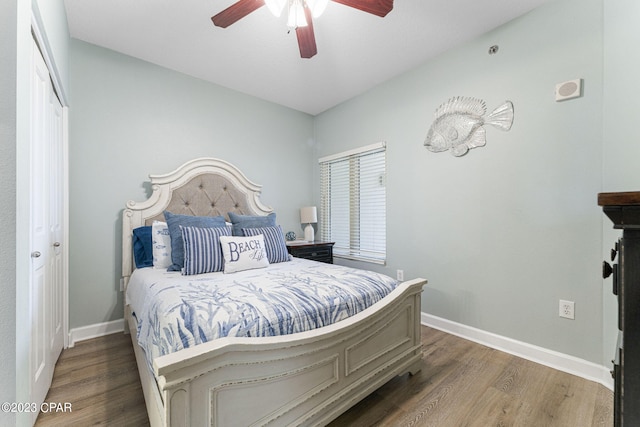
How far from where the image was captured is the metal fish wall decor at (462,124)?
2184mm

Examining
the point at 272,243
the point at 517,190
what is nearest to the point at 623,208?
the point at 517,190

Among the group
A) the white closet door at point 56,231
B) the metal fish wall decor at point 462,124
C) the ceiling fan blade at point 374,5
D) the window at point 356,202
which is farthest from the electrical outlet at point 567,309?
the white closet door at point 56,231

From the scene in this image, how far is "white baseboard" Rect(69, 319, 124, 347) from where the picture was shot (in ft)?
7.49

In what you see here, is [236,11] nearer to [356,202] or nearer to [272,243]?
[272,243]

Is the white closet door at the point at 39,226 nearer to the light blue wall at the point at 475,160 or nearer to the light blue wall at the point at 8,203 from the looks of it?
the light blue wall at the point at 8,203

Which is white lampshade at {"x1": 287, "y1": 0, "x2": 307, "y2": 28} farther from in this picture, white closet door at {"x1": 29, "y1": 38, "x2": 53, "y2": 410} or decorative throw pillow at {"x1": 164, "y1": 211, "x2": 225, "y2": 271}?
decorative throw pillow at {"x1": 164, "y1": 211, "x2": 225, "y2": 271}

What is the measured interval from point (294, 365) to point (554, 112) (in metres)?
2.36

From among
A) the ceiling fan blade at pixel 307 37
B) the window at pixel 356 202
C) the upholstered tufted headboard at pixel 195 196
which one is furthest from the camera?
the window at pixel 356 202

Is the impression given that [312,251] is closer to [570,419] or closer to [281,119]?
[281,119]

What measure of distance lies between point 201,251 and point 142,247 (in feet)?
2.50

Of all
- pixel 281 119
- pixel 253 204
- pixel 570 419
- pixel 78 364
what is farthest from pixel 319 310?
pixel 281 119

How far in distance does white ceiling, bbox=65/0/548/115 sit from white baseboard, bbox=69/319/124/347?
2478mm

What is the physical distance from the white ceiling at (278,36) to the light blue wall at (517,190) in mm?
275

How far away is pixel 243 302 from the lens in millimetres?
1325
